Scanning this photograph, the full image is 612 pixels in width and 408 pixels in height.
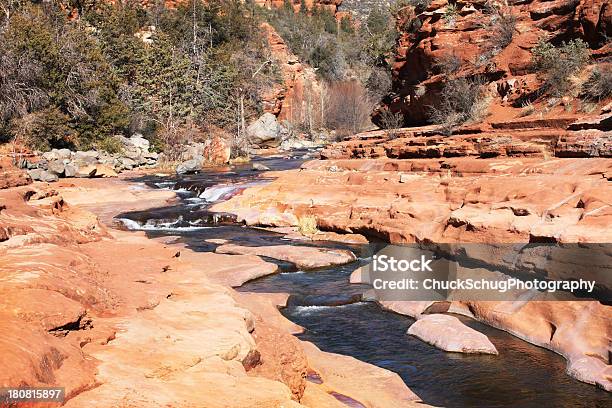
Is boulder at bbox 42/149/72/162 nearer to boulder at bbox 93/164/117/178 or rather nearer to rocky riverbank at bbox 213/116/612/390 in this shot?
boulder at bbox 93/164/117/178

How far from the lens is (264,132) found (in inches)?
1809

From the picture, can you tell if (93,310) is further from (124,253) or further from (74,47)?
(74,47)

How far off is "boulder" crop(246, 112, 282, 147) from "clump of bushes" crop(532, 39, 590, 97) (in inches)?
1176

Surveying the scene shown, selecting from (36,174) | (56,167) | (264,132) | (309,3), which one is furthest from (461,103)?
(309,3)

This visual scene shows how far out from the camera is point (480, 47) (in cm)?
2200

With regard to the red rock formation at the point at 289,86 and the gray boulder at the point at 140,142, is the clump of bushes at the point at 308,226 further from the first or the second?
the red rock formation at the point at 289,86

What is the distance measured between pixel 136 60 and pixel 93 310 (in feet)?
132

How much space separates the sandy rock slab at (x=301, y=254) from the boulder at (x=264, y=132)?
33.3 m

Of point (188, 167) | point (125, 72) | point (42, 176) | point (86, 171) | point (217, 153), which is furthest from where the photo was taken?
point (125, 72)

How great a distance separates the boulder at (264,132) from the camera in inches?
1800

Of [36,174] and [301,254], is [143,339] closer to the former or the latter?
[301,254]

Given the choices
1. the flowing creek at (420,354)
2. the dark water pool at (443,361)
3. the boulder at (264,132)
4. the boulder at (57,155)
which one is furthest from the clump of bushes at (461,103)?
the boulder at (264,132)

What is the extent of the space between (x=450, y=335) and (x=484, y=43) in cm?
1748

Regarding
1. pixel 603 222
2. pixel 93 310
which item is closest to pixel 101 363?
pixel 93 310
